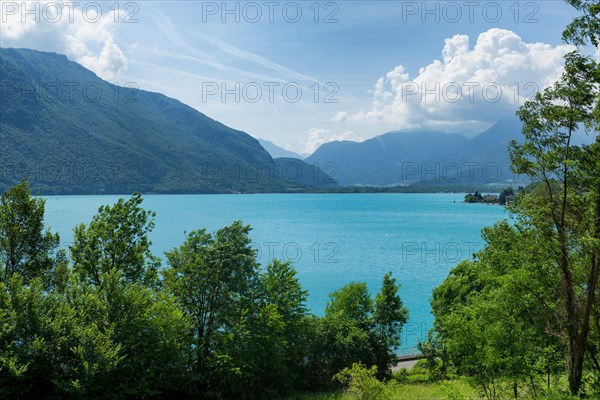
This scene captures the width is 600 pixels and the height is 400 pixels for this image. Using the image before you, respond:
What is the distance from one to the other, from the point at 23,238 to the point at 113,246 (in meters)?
4.48

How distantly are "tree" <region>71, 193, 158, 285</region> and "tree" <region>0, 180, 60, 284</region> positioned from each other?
Answer: 1.58 meters

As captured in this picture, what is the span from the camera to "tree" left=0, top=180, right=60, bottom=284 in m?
22.8

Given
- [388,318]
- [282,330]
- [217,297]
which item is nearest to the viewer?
[217,297]

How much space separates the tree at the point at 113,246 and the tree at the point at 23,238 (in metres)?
1.58

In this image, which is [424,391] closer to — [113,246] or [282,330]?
[282,330]

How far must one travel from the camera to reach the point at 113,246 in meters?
25.3

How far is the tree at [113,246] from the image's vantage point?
968 inches

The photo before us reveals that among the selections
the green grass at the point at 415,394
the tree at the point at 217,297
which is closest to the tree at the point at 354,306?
the green grass at the point at 415,394

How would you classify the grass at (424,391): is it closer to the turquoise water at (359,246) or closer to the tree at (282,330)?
the tree at (282,330)

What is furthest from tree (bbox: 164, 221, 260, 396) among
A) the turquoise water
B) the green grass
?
the turquoise water

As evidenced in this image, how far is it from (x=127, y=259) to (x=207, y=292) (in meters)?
5.03

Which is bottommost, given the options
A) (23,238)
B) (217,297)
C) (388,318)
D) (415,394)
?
(415,394)

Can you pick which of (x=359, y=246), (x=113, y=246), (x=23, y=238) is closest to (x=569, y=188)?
(x=113, y=246)

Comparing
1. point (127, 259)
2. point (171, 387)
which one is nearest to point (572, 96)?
point (171, 387)
